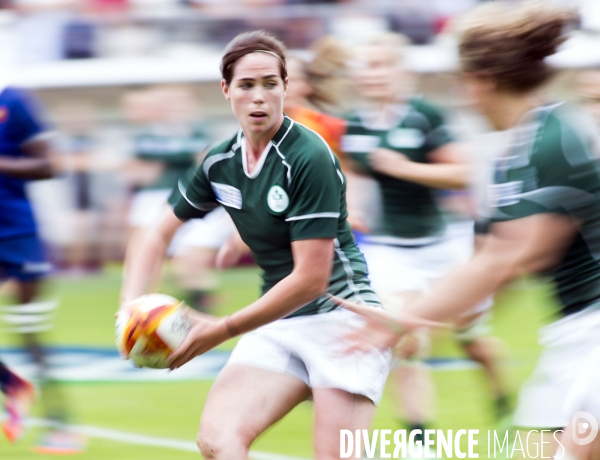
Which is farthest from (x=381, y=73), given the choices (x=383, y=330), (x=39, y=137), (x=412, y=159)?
(x=383, y=330)

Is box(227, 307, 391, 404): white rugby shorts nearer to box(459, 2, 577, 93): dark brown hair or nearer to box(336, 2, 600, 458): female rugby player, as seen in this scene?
box(336, 2, 600, 458): female rugby player

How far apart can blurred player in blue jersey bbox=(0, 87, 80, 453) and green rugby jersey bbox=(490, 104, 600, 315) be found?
3.25 meters

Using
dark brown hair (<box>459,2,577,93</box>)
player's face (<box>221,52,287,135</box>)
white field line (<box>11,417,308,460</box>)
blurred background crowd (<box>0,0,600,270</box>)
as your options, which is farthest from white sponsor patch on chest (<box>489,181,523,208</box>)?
blurred background crowd (<box>0,0,600,270</box>)

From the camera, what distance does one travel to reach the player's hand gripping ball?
3633mm

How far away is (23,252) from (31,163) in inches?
20.6

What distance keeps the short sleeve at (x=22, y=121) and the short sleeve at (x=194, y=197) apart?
5.94 ft

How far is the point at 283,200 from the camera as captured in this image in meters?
3.84

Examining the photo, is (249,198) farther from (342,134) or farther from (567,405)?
(342,134)

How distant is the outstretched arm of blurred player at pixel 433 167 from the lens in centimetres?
561

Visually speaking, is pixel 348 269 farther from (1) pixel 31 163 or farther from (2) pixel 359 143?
(1) pixel 31 163

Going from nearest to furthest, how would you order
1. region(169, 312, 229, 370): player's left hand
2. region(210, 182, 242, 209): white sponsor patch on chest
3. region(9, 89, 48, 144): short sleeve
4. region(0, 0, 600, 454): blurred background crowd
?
region(169, 312, 229, 370): player's left hand
region(210, 182, 242, 209): white sponsor patch on chest
region(9, 89, 48, 144): short sleeve
region(0, 0, 600, 454): blurred background crowd

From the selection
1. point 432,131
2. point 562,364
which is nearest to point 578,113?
point 562,364

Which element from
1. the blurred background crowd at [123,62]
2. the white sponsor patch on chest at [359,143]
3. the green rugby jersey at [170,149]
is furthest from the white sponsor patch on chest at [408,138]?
the blurred background crowd at [123,62]

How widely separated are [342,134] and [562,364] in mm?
3243
